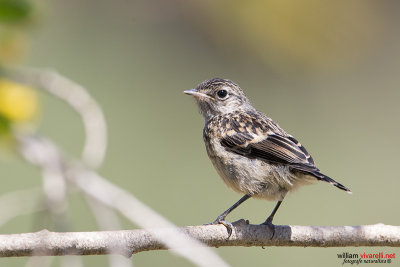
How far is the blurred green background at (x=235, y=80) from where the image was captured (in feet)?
25.4

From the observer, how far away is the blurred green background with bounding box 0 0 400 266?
25.4 ft

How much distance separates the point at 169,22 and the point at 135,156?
4.19 meters

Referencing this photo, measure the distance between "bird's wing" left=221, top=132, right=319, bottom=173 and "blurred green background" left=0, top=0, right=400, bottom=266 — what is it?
309 centimetres

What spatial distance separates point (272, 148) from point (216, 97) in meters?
0.85

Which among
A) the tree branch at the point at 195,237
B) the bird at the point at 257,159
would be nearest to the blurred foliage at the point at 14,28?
the tree branch at the point at 195,237

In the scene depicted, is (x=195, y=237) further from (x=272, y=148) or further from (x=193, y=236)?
(x=272, y=148)

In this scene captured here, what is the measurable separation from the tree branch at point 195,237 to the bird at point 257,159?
0.46ft

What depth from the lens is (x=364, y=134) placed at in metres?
10.2

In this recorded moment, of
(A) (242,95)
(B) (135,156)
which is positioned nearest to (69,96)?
(A) (242,95)

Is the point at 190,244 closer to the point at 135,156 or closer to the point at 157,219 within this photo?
the point at 157,219

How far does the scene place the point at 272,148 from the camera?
384 cm

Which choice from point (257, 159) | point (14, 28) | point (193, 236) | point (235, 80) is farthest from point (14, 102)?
point (235, 80)

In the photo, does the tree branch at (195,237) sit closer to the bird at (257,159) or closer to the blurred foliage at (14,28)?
the bird at (257,159)

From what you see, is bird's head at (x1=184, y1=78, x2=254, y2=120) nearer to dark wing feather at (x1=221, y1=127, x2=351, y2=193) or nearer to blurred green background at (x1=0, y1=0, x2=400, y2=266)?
dark wing feather at (x1=221, y1=127, x2=351, y2=193)
